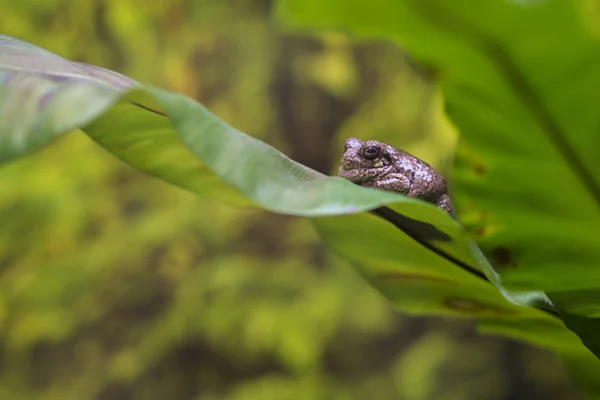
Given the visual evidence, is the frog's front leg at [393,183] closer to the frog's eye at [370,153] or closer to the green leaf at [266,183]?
the frog's eye at [370,153]

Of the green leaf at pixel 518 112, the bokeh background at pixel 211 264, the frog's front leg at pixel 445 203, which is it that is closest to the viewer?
the green leaf at pixel 518 112

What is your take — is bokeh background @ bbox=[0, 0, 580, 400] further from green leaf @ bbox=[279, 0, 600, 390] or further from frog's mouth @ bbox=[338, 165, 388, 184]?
green leaf @ bbox=[279, 0, 600, 390]

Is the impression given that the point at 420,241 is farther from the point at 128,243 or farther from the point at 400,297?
the point at 128,243

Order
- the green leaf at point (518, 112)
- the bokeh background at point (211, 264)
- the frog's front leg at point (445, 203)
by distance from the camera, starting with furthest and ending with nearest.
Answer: the bokeh background at point (211, 264) < the frog's front leg at point (445, 203) < the green leaf at point (518, 112)

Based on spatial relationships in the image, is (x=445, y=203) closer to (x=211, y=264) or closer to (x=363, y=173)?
(x=363, y=173)

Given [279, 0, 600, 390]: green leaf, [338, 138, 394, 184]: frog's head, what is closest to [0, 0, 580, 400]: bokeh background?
[338, 138, 394, 184]: frog's head

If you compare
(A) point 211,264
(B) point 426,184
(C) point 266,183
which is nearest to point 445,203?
(B) point 426,184

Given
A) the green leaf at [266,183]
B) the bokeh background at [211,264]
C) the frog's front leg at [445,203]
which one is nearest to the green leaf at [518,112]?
the green leaf at [266,183]
